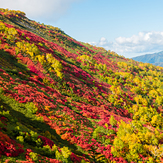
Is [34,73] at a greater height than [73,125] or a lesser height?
greater

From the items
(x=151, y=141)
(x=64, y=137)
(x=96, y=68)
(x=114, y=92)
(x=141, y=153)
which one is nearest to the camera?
(x=64, y=137)

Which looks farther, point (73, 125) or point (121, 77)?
point (121, 77)

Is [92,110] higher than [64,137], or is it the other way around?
[92,110]

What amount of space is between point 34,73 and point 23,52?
1894 cm

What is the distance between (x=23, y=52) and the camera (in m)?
66.8

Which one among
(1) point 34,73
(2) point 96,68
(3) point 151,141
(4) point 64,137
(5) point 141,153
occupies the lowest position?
(4) point 64,137

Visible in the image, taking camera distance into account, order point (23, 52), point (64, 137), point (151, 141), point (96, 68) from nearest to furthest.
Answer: point (64, 137) → point (151, 141) → point (23, 52) → point (96, 68)

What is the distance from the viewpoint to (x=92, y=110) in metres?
55.0

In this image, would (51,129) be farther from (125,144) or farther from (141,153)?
(141,153)

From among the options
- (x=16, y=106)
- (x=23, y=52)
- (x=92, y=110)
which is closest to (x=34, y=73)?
(x=23, y=52)

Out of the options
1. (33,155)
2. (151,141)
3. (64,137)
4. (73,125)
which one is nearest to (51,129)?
(64,137)

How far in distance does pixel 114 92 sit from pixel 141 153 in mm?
55888

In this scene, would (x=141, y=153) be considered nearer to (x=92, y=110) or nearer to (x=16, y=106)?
(x=92, y=110)

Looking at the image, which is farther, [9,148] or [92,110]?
[92,110]
